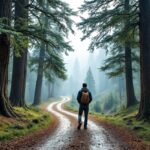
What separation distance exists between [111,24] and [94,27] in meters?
2.75

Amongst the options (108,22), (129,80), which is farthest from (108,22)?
(129,80)

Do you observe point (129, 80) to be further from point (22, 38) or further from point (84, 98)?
point (22, 38)

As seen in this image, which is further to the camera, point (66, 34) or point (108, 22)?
point (66, 34)

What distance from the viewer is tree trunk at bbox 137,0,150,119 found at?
47.4 feet

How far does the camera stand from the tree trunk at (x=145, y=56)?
1445 centimetres

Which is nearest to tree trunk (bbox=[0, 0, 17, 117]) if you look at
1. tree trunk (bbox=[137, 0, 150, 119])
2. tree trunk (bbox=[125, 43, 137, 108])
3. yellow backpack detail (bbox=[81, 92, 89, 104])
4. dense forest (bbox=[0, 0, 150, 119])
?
dense forest (bbox=[0, 0, 150, 119])

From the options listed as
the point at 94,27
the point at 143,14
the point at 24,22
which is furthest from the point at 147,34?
the point at 24,22

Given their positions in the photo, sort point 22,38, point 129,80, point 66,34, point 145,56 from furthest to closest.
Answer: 1. point 129,80
2. point 66,34
3. point 145,56
4. point 22,38

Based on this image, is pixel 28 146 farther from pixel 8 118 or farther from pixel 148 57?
pixel 148 57

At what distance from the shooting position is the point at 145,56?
1465 centimetres

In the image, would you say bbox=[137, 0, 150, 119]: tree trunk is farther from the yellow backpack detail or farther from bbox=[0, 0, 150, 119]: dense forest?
the yellow backpack detail

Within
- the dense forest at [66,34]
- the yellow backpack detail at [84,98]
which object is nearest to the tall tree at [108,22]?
the dense forest at [66,34]

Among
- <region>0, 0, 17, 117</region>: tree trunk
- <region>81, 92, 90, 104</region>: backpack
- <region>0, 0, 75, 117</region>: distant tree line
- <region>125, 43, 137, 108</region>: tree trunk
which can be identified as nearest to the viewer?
<region>0, 0, 75, 117</region>: distant tree line

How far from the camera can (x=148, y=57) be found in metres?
14.6
